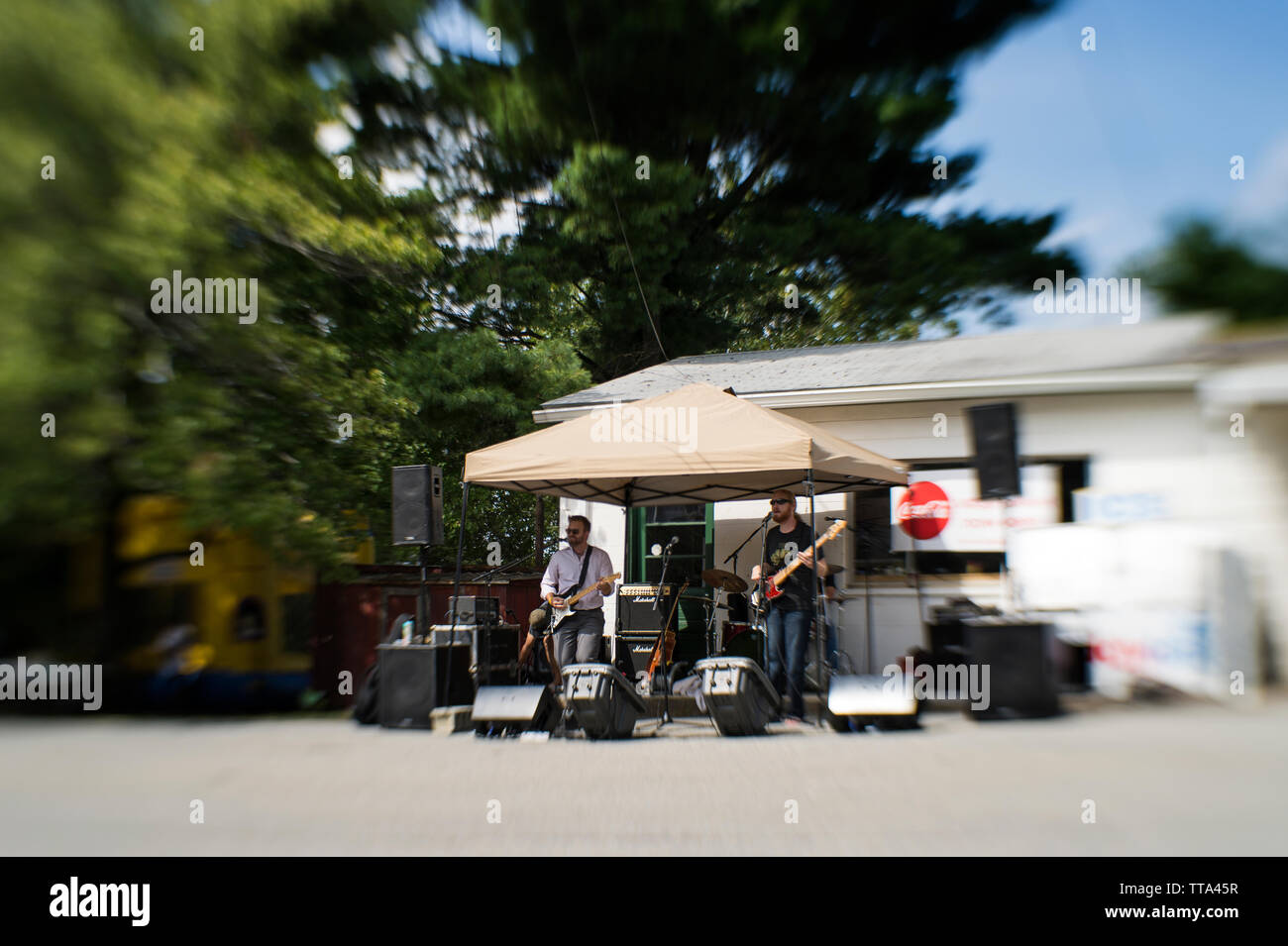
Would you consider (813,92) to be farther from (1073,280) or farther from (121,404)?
(121,404)

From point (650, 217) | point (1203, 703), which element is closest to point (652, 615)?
point (1203, 703)

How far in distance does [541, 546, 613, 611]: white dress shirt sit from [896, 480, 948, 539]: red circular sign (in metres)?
4.08

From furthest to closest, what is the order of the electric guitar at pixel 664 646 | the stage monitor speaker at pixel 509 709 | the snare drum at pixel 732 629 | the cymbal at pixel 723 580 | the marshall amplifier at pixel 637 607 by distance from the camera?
the marshall amplifier at pixel 637 607 < the snare drum at pixel 732 629 < the cymbal at pixel 723 580 < the electric guitar at pixel 664 646 < the stage monitor speaker at pixel 509 709

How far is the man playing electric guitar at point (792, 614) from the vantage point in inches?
296

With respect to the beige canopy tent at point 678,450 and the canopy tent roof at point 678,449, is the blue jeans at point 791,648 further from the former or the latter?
the canopy tent roof at point 678,449

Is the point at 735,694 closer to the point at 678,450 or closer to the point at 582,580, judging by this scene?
the point at 582,580

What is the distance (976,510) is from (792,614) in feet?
11.8

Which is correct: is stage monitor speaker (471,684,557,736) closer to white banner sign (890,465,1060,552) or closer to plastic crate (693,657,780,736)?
plastic crate (693,657,780,736)

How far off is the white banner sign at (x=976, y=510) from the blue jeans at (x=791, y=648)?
2.87 m

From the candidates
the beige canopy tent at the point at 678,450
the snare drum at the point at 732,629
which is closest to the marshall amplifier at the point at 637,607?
the snare drum at the point at 732,629

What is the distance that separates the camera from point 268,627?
33.6ft

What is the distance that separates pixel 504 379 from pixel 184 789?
1064cm

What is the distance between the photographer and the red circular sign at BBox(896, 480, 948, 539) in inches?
399

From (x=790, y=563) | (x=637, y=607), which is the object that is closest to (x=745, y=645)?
(x=637, y=607)
